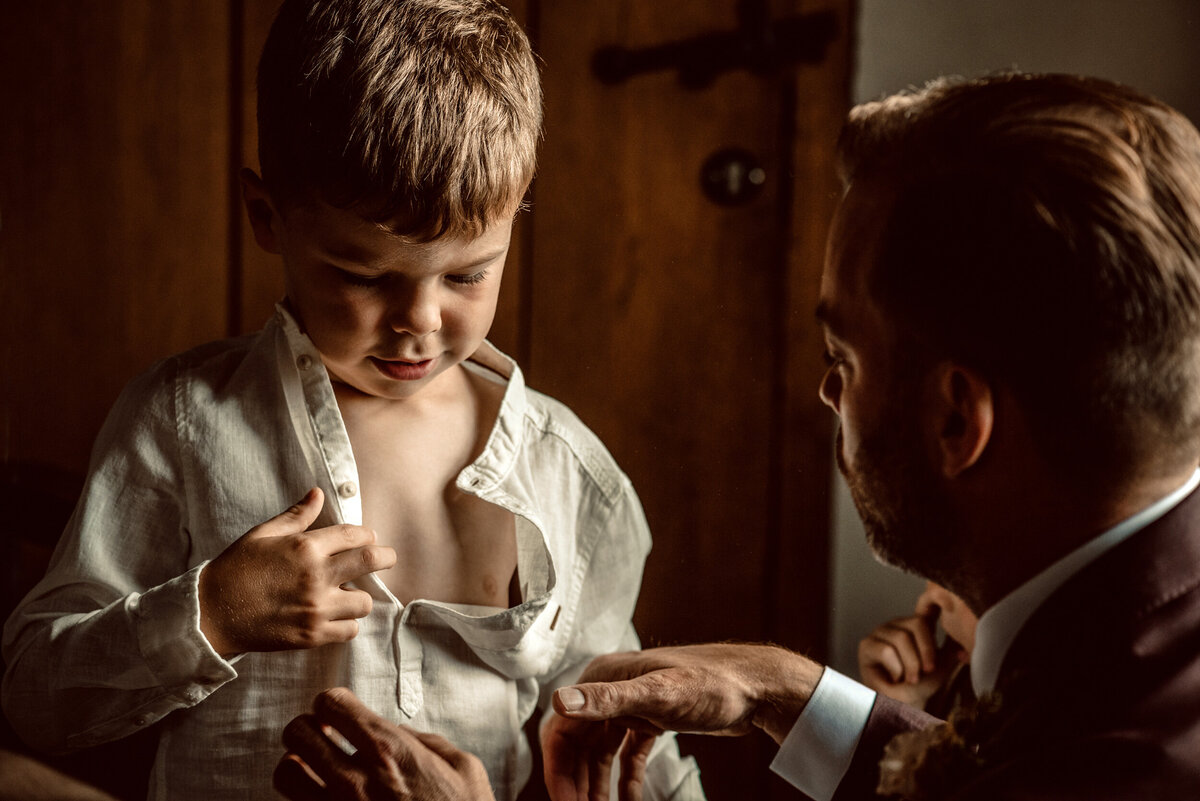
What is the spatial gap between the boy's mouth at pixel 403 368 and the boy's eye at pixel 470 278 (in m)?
0.05

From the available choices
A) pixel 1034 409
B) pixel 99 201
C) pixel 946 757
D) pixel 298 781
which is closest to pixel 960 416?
pixel 1034 409

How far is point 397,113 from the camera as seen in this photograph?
451mm

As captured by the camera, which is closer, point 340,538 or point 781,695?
point 340,538

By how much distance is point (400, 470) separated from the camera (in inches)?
21.0

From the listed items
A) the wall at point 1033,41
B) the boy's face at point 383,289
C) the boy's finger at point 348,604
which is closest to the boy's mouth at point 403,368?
the boy's face at point 383,289

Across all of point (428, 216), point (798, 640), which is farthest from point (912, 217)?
point (798, 640)

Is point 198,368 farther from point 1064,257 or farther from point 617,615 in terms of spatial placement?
point 1064,257

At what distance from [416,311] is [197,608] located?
0.57 feet

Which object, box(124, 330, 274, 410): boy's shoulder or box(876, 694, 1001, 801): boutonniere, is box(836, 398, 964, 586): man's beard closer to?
box(876, 694, 1001, 801): boutonniere

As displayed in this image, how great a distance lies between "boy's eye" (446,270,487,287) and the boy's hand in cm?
12

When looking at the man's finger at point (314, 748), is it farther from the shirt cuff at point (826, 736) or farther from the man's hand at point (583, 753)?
the shirt cuff at point (826, 736)

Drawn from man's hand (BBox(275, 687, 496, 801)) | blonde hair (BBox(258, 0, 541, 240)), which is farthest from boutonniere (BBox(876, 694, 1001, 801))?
blonde hair (BBox(258, 0, 541, 240))

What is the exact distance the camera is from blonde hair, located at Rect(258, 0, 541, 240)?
0.45 metres

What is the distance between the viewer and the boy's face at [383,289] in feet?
1.53
